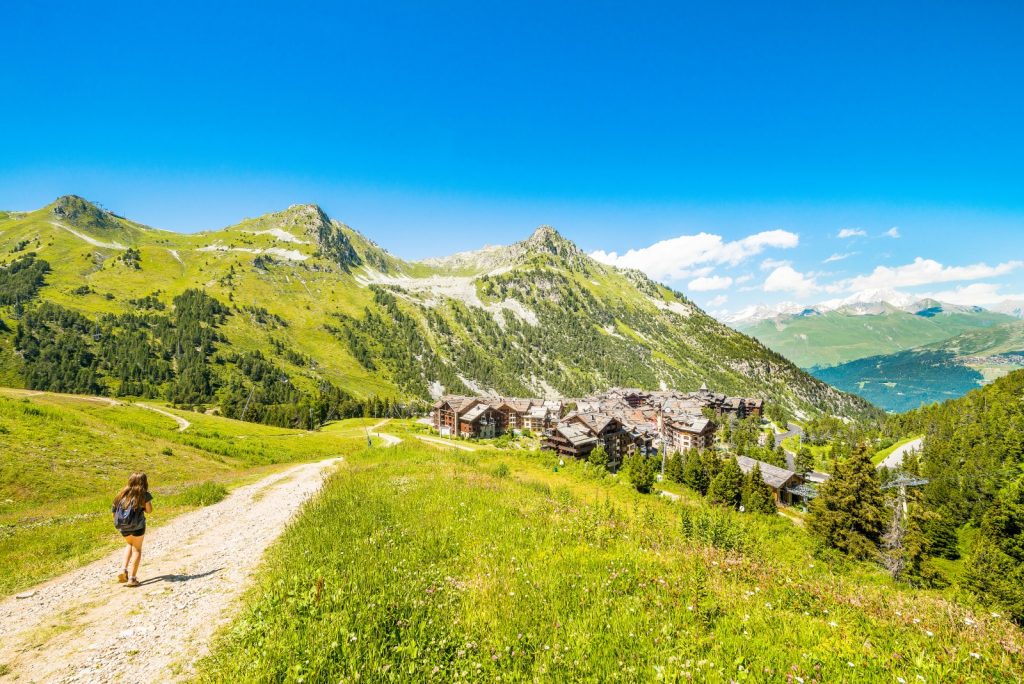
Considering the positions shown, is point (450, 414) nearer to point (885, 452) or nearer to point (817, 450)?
point (817, 450)

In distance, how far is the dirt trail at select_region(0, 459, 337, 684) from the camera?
6.41 m

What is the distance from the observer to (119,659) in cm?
651

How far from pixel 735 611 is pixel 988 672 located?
288cm

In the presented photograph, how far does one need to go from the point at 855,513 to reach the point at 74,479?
68.7 meters

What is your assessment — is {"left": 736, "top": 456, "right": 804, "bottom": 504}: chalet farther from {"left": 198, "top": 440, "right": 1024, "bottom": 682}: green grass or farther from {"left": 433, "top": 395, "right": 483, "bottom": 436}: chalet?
{"left": 198, "top": 440, "right": 1024, "bottom": 682}: green grass

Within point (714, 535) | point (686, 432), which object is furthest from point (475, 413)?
point (714, 535)

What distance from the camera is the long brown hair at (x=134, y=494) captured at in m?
11.0

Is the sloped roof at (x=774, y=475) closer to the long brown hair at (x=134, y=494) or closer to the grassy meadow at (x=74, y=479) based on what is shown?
the grassy meadow at (x=74, y=479)

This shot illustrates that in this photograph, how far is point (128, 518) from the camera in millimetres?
10930

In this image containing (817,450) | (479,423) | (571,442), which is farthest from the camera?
(817,450)

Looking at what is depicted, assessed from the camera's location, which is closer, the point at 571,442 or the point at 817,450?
the point at 571,442

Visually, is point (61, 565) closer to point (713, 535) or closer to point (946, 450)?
point (713, 535)

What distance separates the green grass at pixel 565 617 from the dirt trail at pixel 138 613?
96cm

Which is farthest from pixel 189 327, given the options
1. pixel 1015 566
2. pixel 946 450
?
pixel 946 450
